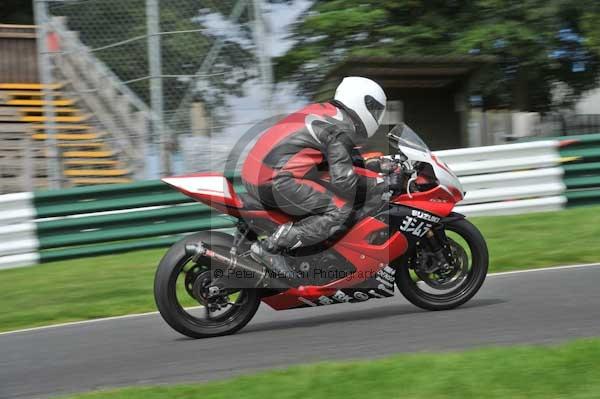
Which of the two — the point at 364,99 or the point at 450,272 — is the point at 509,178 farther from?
the point at 364,99

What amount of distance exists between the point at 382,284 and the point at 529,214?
4.78m

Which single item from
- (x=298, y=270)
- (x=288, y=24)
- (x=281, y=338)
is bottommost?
(x=281, y=338)

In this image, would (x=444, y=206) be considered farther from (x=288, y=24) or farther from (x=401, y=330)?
(x=288, y=24)

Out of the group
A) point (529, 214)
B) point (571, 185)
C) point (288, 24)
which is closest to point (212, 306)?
point (529, 214)

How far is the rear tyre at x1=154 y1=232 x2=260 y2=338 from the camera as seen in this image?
5918 mm

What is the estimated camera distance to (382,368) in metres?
4.68

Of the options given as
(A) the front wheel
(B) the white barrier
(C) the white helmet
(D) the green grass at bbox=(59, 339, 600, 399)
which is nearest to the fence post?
(B) the white barrier

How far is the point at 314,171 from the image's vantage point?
6.01 metres

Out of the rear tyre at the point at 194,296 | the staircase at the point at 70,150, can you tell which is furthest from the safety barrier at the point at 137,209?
the rear tyre at the point at 194,296

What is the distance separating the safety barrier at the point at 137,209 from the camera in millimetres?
10055

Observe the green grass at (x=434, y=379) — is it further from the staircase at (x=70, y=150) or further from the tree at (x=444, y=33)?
the tree at (x=444, y=33)

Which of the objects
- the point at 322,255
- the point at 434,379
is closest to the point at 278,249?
the point at 322,255

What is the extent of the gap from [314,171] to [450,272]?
1.25 meters

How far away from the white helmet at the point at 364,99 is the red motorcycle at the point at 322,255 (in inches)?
11.8
